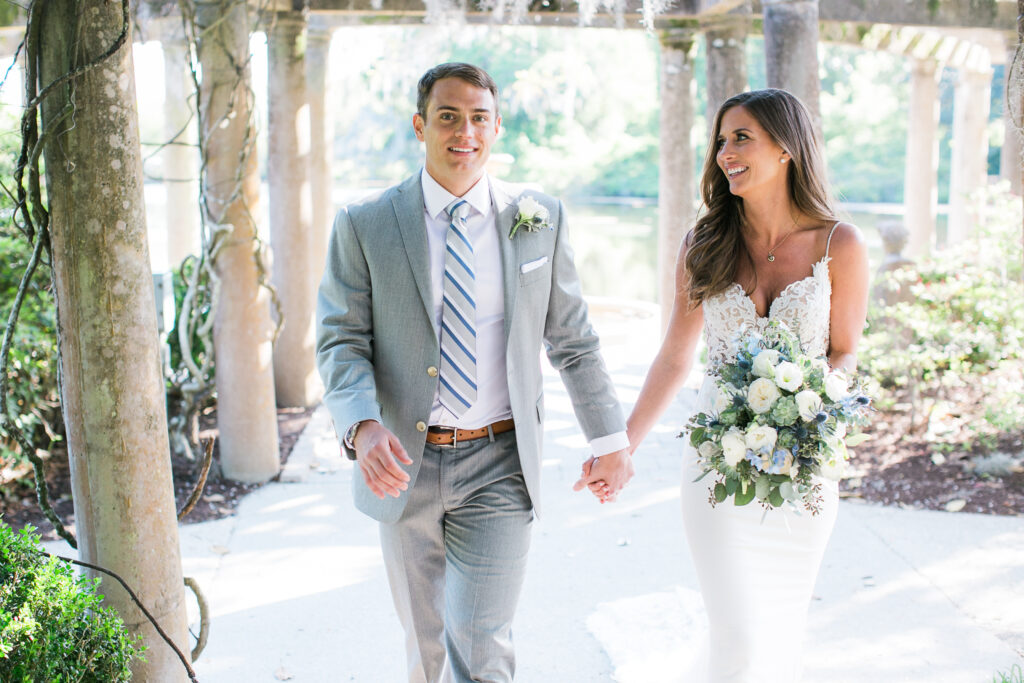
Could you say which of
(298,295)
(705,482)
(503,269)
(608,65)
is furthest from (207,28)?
(608,65)

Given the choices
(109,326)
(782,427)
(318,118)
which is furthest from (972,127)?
(109,326)

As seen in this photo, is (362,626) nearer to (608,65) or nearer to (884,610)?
(884,610)

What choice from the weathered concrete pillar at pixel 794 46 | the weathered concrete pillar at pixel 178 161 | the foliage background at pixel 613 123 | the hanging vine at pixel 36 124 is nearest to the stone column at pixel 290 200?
the weathered concrete pillar at pixel 178 161

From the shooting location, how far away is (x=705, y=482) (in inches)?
134

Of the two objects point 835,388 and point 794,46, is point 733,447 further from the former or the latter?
point 794,46

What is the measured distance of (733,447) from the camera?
9.59ft

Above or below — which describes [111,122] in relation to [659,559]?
above

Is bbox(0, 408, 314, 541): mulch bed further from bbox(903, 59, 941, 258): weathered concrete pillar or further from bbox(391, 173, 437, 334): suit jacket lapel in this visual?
bbox(903, 59, 941, 258): weathered concrete pillar

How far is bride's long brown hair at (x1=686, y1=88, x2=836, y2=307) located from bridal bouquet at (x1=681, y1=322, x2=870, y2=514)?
0.56m

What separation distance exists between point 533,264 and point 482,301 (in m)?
0.21

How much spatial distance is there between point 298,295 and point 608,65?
31333mm

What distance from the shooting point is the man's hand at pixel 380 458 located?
8.90ft

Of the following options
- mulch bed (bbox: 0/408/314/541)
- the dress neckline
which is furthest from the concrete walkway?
the dress neckline

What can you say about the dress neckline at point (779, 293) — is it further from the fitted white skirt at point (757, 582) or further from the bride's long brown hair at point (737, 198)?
the fitted white skirt at point (757, 582)
